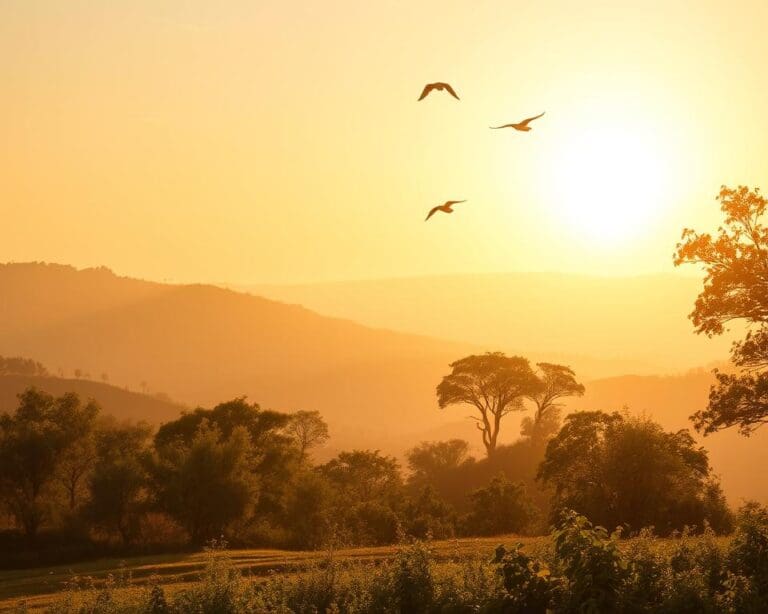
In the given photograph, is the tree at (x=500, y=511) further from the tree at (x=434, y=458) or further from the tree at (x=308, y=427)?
the tree at (x=434, y=458)

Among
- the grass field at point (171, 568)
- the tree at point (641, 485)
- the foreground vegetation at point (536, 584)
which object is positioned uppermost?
the tree at point (641, 485)

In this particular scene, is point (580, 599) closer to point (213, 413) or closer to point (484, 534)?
point (484, 534)

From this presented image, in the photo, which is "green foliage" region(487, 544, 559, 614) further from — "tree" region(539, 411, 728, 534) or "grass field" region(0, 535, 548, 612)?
"tree" region(539, 411, 728, 534)

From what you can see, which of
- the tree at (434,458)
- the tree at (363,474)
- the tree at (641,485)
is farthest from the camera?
the tree at (434,458)

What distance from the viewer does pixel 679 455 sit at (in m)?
57.9

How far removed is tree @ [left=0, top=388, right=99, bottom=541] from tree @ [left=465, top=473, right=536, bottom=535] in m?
37.8

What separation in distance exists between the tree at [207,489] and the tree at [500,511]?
18.6 metres

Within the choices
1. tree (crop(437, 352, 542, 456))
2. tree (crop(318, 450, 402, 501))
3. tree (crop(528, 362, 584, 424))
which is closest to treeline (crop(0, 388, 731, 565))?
tree (crop(318, 450, 402, 501))

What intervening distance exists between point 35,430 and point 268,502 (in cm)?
2279

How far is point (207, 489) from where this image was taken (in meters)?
70.7

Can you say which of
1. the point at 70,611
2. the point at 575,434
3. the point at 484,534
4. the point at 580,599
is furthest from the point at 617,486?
the point at 70,611

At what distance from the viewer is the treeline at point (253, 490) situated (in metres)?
56.7

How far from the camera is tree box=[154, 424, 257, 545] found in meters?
70.4

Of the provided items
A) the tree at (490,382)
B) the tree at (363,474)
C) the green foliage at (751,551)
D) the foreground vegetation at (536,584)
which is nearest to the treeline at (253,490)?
the tree at (363,474)
